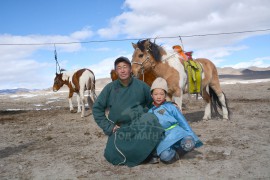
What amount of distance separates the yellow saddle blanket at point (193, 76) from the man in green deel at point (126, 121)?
295cm

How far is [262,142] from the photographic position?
5.07 meters

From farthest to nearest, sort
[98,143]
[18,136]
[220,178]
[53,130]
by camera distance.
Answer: [53,130]
[18,136]
[98,143]
[220,178]

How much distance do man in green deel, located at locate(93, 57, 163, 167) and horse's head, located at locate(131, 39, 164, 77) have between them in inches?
91.1

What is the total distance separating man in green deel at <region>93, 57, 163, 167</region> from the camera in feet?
13.1

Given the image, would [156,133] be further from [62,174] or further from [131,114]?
[62,174]

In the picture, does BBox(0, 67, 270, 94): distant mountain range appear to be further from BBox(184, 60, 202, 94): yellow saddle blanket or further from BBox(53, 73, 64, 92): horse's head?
BBox(184, 60, 202, 94): yellow saddle blanket

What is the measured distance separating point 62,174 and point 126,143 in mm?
1050

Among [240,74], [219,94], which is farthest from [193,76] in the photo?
[240,74]

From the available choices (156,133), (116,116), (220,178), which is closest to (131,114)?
(116,116)

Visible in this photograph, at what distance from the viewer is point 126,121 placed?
4184mm

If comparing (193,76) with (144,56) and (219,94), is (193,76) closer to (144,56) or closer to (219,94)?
(144,56)

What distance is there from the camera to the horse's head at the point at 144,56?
6586mm

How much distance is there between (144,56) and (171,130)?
295cm

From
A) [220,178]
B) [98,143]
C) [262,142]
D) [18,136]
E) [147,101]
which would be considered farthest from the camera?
[18,136]
